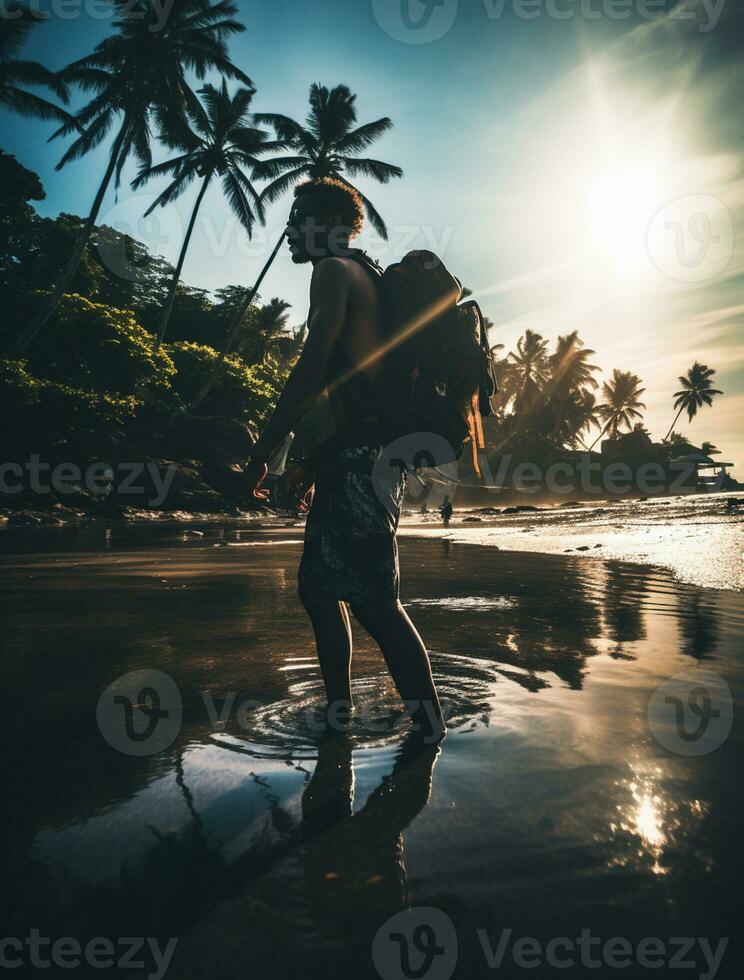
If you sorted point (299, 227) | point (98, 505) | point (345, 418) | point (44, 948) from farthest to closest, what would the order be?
1. point (98, 505)
2. point (299, 227)
3. point (345, 418)
4. point (44, 948)

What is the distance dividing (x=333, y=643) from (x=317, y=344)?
3.18 ft

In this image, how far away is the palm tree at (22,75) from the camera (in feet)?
62.6

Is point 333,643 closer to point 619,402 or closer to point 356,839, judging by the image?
point 356,839

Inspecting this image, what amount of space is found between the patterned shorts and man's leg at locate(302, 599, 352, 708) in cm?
6

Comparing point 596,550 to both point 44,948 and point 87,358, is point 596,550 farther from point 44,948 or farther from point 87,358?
point 87,358

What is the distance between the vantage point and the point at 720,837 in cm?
126

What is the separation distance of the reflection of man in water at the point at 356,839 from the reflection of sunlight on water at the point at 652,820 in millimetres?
451

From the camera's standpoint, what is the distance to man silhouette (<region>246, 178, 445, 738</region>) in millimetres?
1871

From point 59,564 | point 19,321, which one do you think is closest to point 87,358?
point 19,321

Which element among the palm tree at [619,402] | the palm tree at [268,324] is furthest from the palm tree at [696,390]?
the palm tree at [268,324]

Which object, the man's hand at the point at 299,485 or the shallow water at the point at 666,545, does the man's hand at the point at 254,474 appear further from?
the shallow water at the point at 666,545

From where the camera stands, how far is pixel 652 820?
135 centimetres

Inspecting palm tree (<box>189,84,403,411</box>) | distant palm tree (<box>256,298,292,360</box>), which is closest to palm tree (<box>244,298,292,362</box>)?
distant palm tree (<box>256,298,292,360</box>)

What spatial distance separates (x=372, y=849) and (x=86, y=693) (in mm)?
1557
